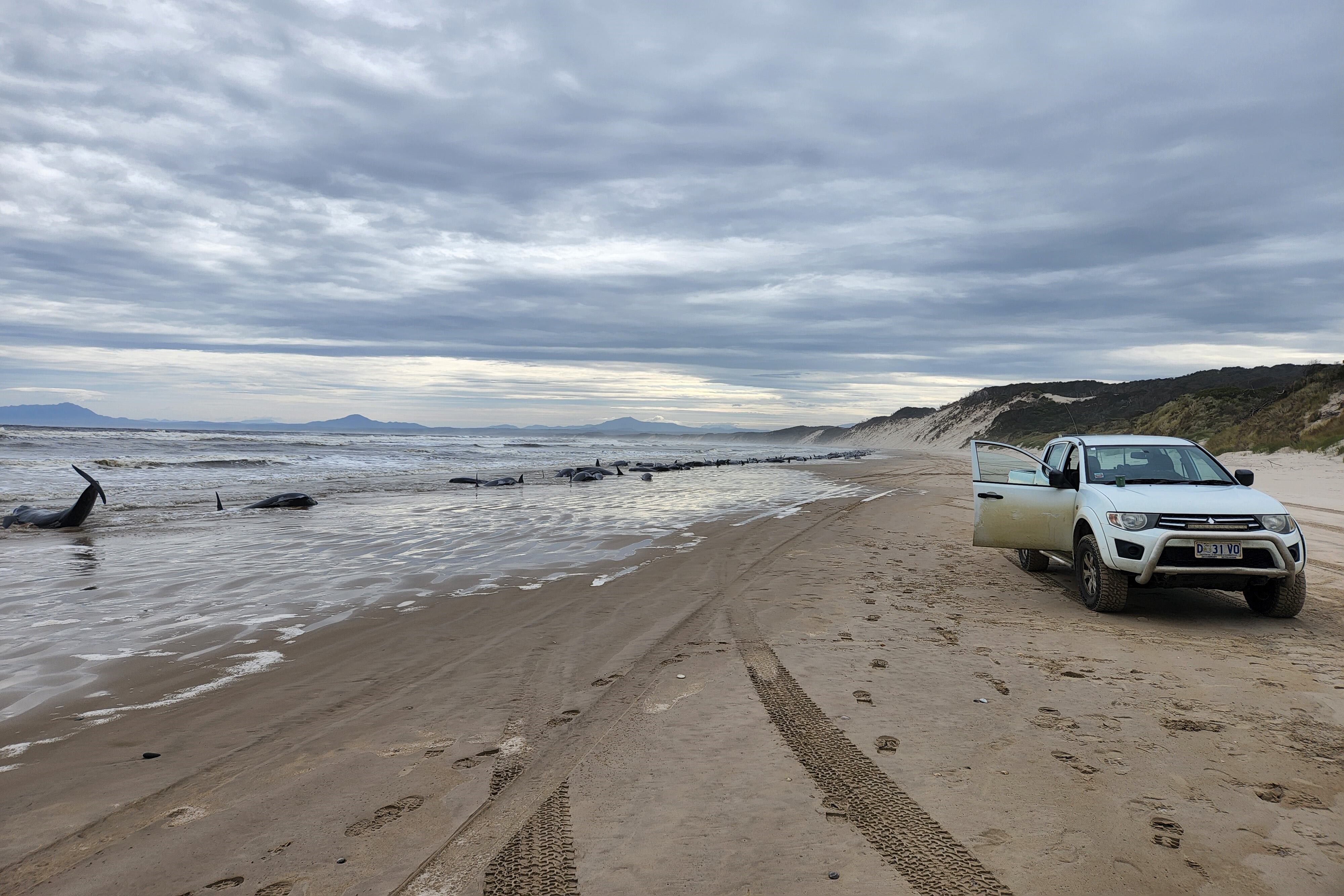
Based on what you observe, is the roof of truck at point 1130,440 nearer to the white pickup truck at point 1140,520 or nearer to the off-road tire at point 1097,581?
the white pickup truck at point 1140,520

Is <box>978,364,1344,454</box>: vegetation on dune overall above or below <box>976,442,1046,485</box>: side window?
above

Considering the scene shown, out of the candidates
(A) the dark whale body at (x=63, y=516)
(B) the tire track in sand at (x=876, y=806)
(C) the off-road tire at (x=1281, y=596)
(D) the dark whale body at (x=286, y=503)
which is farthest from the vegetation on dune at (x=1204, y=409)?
(A) the dark whale body at (x=63, y=516)

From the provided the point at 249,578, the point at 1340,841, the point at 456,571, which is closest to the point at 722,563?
the point at 456,571

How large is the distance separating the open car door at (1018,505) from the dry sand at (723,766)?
5.11ft

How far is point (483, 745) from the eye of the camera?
4.13 m

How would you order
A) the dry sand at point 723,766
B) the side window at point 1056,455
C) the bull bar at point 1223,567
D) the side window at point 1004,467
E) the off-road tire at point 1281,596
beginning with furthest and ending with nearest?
the side window at point 1056,455, the side window at point 1004,467, the off-road tire at point 1281,596, the bull bar at point 1223,567, the dry sand at point 723,766

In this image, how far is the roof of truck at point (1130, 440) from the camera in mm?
8258

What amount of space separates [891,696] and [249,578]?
7.85m

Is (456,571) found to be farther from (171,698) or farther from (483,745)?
(483,745)

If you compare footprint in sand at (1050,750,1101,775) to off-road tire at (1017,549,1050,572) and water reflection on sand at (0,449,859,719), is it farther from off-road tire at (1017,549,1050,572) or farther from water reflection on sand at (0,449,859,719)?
off-road tire at (1017,549,1050,572)

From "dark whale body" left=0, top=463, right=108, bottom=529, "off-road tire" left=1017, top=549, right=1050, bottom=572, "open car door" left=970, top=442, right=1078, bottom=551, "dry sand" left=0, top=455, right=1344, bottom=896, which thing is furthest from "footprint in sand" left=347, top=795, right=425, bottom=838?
"dark whale body" left=0, top=463, right=108, bottom=529

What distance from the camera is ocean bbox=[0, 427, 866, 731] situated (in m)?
6.31

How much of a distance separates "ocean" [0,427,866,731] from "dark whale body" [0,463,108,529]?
0.99 ft

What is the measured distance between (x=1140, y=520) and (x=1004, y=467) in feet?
6.84
